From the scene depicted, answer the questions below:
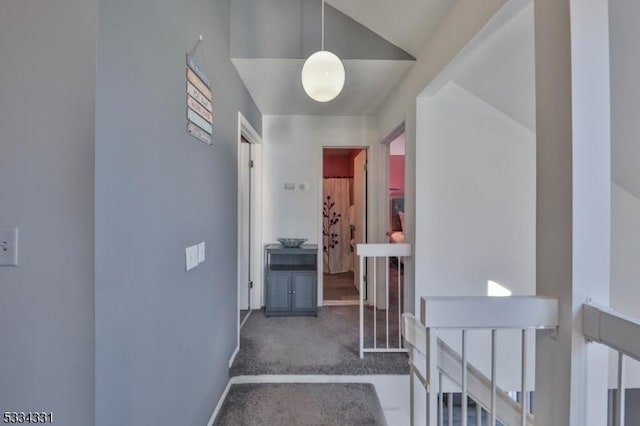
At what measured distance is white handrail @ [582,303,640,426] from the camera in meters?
0.77

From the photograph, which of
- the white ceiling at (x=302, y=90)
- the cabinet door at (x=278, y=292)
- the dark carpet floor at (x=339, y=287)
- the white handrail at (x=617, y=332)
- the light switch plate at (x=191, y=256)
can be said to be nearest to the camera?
the white handrail at (x=617, y=332)

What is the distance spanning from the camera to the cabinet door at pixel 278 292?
10.8 feet

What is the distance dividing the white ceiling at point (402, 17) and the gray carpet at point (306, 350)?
2.47 meters

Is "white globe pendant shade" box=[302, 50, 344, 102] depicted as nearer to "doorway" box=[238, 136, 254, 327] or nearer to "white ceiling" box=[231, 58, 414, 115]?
"white ceiling" box=[231, 58, 414, 115]

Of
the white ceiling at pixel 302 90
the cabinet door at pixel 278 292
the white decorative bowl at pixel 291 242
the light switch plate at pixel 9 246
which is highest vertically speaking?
the white ceiling at pixel 302 90

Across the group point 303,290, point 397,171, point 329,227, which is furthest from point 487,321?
point 397,171

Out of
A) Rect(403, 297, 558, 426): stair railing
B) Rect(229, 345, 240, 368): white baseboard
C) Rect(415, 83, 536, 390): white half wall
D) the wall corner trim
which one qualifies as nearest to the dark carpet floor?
Rect(229, 345, 240, 368): white baseboard

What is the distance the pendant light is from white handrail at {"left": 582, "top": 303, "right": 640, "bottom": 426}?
5.17 feet

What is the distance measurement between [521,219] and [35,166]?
2933 millimetres

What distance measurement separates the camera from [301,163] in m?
3.73

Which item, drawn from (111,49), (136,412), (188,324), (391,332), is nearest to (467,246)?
(391,332)

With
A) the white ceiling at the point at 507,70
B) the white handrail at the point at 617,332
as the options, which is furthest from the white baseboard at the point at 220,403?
the white ceiling at the point at 507,70

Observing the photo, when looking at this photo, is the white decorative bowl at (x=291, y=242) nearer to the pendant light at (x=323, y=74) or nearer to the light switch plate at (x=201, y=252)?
the light switch plate at (x=201, y=252)

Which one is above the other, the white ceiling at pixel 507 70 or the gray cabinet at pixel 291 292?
the white ceiling at pixel 507 70
